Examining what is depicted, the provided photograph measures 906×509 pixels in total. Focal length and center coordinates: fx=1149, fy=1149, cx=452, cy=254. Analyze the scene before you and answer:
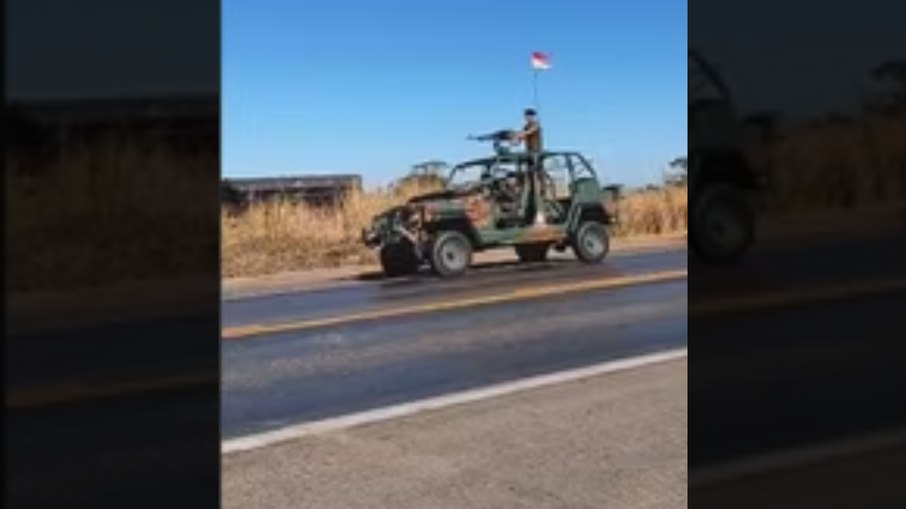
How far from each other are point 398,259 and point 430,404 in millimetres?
2531

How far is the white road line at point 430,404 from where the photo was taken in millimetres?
2711

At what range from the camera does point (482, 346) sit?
4.04 metres

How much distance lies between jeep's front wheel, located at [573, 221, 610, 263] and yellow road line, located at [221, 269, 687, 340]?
558 millimetres

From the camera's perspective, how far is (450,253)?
5797 millimetres
